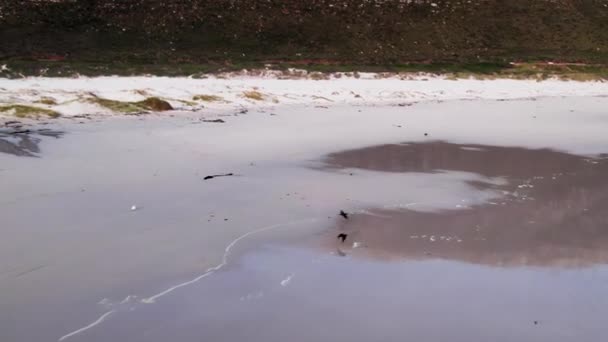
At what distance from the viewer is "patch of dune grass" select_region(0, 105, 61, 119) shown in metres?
17.1

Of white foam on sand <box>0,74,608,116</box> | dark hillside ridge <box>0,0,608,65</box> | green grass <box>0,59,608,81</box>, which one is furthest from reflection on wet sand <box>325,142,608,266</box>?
dark hillside ridge <box>0,0,608,65</box>

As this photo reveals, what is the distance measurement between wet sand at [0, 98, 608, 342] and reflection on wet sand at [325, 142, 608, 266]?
4 cm

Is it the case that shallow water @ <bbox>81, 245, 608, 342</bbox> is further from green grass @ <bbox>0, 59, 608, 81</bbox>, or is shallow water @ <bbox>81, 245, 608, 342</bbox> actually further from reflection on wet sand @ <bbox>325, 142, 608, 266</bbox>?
green grass @ <bbox>0, 59, 608, 81</bbox>

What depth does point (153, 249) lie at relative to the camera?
802cm

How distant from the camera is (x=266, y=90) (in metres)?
24.8

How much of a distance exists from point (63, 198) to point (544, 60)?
34.6m

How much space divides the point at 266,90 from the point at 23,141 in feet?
38.8

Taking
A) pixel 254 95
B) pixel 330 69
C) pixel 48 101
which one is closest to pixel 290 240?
pixel 48 101

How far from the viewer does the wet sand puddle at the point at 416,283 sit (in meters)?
6.07

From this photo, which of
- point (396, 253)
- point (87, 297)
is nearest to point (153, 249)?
point (87, 297)

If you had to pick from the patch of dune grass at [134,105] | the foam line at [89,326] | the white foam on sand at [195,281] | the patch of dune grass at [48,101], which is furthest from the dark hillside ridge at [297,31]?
the foam line at [89,326]

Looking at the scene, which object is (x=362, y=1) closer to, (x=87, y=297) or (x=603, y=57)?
(x=603, y=57)

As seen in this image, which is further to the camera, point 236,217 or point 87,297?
point 236,217

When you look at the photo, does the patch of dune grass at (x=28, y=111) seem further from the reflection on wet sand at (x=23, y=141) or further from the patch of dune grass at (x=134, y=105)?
the reflection on wet sand at (x=23, y=141)
